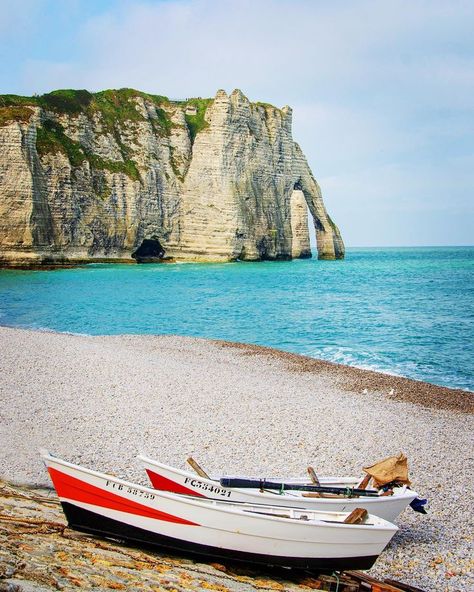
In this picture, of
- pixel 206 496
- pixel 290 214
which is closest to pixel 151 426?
pixel 206 496

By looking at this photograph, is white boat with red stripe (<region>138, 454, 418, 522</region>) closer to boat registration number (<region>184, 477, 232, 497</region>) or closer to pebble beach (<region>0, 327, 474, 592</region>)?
boat registration number (<region>184, 477, 232, 497</region>)

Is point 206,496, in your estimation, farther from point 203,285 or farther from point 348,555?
point 203,285

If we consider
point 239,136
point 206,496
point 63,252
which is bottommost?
point 206,496

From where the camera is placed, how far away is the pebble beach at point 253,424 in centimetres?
1028

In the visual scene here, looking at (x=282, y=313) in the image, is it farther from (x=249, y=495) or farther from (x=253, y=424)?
(x=249, y=495)

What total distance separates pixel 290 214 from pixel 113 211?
36165 millimetres

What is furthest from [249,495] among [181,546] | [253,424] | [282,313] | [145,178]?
[145,178]

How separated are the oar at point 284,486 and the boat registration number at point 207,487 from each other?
3.8 inches

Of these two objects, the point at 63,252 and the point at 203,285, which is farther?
the point at 63,252

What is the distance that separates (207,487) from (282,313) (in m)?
35.4

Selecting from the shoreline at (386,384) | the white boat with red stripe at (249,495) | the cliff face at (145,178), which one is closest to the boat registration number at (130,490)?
the white boat with red stripe at (249,495)

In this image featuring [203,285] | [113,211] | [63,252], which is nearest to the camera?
[203,285]

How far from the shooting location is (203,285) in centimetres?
6141

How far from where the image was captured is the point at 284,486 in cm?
863
